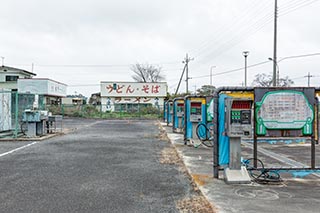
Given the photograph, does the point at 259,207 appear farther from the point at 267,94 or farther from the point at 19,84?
the point at 19,84

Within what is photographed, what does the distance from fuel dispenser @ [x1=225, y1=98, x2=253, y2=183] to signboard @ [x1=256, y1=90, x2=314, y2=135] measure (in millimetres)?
290

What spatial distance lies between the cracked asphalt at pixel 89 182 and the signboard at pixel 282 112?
1.95 m

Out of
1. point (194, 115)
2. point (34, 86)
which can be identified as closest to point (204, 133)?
point (194, 115)

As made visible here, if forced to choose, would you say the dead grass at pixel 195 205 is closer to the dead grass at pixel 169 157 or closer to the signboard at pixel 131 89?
the dead grass at pixel 169 157

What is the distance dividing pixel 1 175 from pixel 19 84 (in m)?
34.8

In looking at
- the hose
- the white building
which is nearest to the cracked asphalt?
the hose

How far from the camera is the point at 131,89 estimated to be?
45.4 m

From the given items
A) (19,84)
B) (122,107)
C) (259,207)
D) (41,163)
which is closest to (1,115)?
(41,163)

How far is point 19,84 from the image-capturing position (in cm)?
3794

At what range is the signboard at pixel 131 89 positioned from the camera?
45.3m

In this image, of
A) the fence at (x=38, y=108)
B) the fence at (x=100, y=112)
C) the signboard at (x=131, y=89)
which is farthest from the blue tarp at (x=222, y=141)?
the signboard at (x=131, y=89)

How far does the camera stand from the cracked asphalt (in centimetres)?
450

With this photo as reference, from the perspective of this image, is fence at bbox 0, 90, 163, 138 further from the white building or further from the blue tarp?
the blue tarp

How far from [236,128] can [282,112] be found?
1017 millimetres
